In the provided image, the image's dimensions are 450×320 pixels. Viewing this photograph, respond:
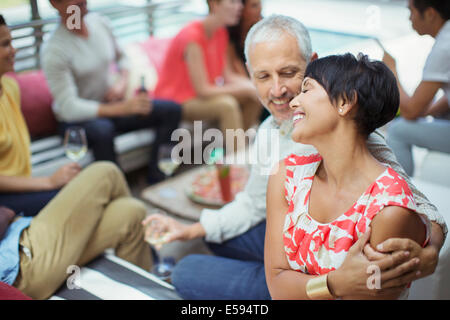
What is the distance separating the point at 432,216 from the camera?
1012 mm

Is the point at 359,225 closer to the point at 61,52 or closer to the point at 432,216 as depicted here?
the point at 432,216

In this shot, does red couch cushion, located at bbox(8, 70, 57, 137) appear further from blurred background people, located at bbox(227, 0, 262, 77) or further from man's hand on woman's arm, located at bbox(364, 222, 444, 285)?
man's hand on woman's arm, located at bbox(364, 222, 444, 285)

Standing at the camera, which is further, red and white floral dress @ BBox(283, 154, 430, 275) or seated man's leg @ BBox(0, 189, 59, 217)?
seated man's leg @ BBox(0, 189, 59, 217)

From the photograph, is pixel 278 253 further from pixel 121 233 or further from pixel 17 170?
pixel 17 170

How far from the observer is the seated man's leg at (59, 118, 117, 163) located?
8.73ft

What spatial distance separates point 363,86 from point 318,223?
0.95 feet

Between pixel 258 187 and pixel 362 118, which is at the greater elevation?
pixel 362 118

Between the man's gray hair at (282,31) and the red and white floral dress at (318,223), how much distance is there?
0.31 m

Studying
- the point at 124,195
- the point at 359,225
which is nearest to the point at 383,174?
the point at 359,225

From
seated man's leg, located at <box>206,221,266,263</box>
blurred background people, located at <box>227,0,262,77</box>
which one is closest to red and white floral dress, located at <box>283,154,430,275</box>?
seated man's leg, located at <box>206,221,266,263</box>

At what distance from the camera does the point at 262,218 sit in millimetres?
1519

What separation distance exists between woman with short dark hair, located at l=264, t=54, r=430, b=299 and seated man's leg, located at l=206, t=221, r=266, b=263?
461 millimetres
